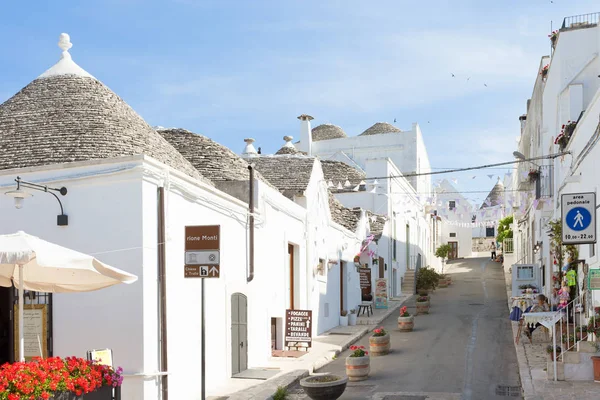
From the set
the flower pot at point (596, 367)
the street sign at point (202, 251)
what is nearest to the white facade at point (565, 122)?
the flower pot at point (596, 367)

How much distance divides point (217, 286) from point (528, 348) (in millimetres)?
8599

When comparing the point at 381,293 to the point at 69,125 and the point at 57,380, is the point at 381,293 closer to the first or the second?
the point at 69,125

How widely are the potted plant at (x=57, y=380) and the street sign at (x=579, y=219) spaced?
9338 mm

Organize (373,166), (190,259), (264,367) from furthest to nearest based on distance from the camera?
(373,166), (264,367), (190,259)

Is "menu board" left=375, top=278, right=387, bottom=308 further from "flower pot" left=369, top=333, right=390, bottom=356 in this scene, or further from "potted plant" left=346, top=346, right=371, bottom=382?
"potted plant" left=346, top=346, right=371, bottom=382

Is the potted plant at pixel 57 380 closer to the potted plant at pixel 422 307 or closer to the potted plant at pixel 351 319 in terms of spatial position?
the potted plant at pixel 351 319

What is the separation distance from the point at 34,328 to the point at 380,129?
40033 mm

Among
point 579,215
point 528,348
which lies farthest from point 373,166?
point 579,215

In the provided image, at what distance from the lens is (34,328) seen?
11797 millimetres

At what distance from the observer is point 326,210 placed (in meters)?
25.4

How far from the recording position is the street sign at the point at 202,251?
34.7 ft

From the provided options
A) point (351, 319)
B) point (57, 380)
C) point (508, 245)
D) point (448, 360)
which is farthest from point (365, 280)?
point (508, 245)

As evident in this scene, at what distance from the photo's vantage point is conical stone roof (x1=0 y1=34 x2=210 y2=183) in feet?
44.9

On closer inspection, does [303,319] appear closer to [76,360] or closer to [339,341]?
[339,341]
